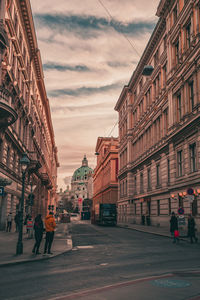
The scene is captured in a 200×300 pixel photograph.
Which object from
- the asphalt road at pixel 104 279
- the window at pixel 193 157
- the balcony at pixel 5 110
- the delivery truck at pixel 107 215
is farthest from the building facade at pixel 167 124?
the balcony at pixel 5 110

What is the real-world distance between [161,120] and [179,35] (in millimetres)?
10154

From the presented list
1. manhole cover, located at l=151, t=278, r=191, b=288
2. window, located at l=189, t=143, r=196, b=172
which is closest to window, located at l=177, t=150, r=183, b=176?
window, located at l=189, t=143, r=196, b=172

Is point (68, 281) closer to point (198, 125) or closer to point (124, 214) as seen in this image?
point (198, 125)

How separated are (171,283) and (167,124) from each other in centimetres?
3097

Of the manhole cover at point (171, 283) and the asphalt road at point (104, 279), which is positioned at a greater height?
the manhole cover at point (171, 283)

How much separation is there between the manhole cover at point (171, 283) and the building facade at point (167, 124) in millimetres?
13985

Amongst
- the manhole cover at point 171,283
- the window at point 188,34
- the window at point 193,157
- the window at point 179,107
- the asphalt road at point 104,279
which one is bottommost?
the asphalt road at point 104,279

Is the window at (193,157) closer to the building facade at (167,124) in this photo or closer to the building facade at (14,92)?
the building facade at (167,124)

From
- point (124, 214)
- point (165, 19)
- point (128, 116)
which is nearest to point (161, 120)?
point (165, 19)

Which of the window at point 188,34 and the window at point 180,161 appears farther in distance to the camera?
the window at point 180,161

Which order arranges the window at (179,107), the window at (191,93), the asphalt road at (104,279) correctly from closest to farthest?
the asphalt road at (104,279) < the window at (191,93) < the window at (179,107)

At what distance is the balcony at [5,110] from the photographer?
21.1m

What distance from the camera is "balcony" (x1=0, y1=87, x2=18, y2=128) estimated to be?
830 inches

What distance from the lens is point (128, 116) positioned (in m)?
59.2
